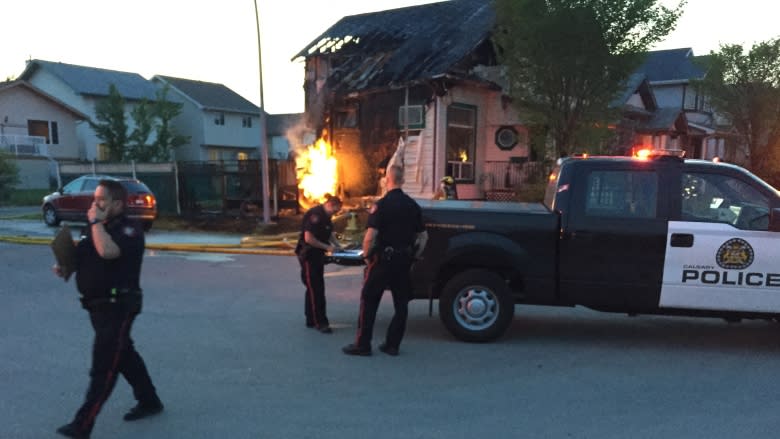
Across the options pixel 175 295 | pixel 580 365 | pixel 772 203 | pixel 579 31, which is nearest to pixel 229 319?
pixel 175 295

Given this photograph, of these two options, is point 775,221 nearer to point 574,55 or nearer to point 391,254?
point 391,254

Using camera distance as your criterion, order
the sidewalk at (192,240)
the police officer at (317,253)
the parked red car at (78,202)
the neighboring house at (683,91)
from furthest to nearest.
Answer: the neighboring house at (683,91) < the parked red car at (78,202) < the sidewalk at (192,240) < the police officer at (317,253)

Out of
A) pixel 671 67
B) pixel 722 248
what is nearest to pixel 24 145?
pixel 722 248

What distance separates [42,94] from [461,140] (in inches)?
1159

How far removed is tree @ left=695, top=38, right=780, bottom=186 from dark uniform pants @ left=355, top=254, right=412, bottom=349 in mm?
20732

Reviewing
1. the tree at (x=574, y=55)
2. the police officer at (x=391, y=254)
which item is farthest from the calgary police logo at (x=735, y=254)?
the tree at (x=574, y=55)

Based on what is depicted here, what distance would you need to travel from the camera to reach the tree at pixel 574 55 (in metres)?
14.1

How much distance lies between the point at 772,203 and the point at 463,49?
44.4 feet

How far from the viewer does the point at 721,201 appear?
18.1ft

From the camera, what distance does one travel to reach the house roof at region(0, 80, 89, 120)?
1331 inches

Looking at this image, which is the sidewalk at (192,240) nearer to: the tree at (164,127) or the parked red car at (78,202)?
the parked red car at (78,202)

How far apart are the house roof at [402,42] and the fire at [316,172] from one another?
2.41m

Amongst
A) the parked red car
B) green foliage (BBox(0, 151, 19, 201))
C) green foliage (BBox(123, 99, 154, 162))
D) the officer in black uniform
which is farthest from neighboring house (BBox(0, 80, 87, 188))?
the officer in black uniform

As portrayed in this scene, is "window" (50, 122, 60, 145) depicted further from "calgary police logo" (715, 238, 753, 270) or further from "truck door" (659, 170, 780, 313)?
"calgary police logo" (715, 238, 753, 270)
